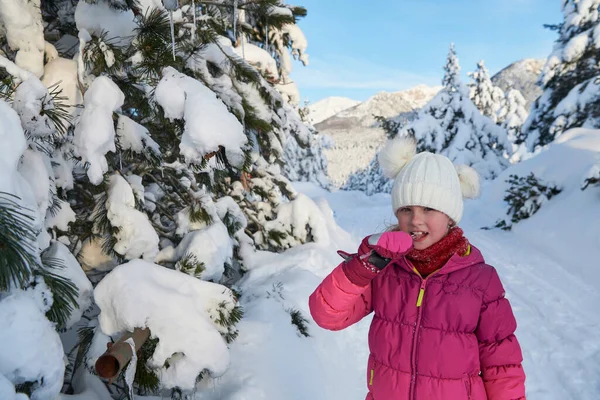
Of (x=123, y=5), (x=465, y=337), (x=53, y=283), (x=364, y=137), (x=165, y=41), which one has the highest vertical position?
(x=123, y=5)

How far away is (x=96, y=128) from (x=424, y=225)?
182 centimetres

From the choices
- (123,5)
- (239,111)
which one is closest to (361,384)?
(239,111)

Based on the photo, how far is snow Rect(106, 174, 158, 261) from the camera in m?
2.46

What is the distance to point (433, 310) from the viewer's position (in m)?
1.92

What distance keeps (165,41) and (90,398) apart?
2.17 m

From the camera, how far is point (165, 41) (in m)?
2.61

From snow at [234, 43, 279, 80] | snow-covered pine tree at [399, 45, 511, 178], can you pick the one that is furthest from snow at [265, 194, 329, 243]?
snow-covered pine tree at [399, 45, 511, 178]

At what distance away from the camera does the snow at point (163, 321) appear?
2127 mm

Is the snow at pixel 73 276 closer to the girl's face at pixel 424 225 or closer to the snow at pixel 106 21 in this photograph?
the snow at pixel 106 21

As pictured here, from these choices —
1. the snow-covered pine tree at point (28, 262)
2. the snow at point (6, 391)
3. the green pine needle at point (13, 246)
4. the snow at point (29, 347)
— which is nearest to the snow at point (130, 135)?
the snow-covered pine tree at point (28, 262)

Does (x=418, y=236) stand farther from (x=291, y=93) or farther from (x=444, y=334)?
(x=291, y=93)

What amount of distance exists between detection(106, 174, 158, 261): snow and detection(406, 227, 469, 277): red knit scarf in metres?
1.68

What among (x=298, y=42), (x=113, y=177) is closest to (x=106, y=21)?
(x=113, y=177)

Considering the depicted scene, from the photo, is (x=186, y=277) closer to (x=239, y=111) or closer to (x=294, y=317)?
(x=239, y=111)
